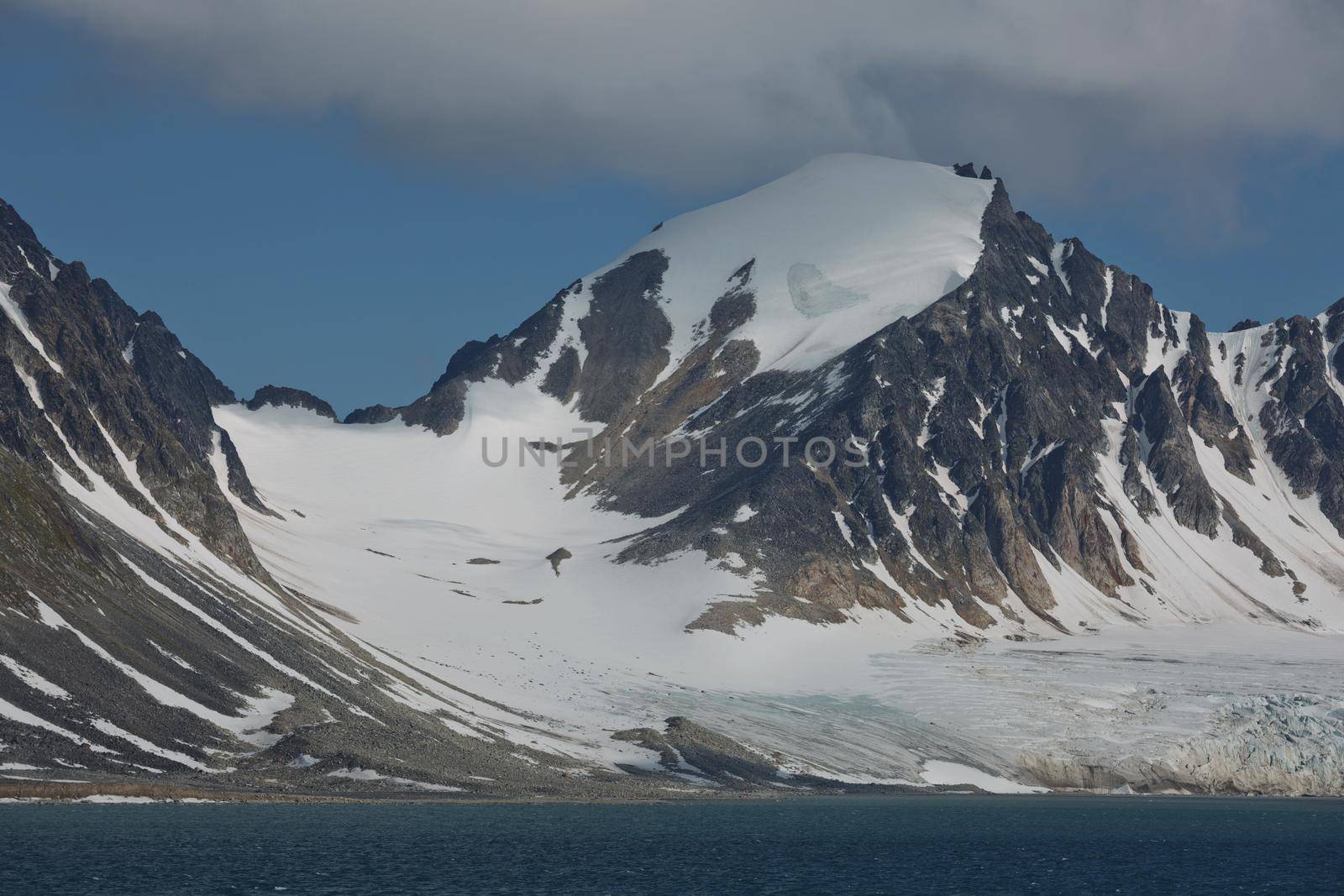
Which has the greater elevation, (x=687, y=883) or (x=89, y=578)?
(x=89, y=578)

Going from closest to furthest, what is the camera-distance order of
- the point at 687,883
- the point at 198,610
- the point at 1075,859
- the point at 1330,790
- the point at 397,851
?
the point at 687,883 → the point at 397,851 → the point at 1075,859 → the point at 198,610 → the point at 1330,790

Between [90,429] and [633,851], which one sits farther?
[90,429]

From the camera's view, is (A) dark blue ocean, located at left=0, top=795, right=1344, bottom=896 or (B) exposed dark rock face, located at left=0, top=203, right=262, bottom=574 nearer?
(A) dark blue ocean, located at left=0, top=795, right=1344, bottom=896

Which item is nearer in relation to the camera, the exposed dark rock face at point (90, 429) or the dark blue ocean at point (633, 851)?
the dark blue ocean at point (633, 851)

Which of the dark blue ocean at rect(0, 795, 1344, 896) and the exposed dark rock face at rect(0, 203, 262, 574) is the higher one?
the exposed dark rock face at rect(0, 203, 262, 574)

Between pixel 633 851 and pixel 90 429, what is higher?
pixel 90 429

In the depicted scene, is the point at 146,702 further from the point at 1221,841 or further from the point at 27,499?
the point at 1221,841

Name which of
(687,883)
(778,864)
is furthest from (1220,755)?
(687,883)

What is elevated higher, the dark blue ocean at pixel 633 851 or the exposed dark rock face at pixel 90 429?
the exposed dark rock face at pixel 90 429
